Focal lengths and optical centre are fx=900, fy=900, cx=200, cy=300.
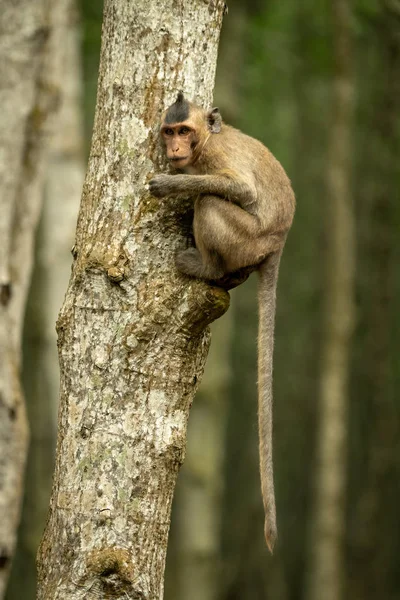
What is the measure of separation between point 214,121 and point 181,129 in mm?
850

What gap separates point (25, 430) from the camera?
6766mm

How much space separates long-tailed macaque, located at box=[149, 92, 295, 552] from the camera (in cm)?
436

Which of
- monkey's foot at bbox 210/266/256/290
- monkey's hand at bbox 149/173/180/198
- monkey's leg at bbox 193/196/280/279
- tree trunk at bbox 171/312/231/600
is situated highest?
monkey's hand at bbox 149/173/180/198

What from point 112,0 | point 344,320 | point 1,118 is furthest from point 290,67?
point 112,0

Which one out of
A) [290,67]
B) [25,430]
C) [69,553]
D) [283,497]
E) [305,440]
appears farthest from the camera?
[283,497]

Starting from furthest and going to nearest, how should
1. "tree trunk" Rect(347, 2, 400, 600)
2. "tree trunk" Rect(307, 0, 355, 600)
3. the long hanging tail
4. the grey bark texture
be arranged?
"tree trunk" Rect(347, 2, 400, 600), "tree trunk" Rect(307, 0, 355, 600), the grey bark texture, the long hanging tail

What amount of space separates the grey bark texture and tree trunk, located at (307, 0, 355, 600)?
17.8ft

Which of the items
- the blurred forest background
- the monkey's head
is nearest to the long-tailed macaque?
the monkey's head

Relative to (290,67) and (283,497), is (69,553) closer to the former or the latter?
(290,67)

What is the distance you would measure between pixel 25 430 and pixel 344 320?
5887 mm

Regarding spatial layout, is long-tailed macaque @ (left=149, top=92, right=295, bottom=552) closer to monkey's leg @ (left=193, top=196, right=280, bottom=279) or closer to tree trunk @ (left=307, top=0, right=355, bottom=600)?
monkey's leg @ (left=193, top=196, right=280, bottom=279)

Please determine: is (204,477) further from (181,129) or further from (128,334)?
(181,129)

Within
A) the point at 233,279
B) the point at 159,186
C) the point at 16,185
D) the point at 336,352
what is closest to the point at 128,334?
the point at 159,186

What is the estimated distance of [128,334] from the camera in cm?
421
